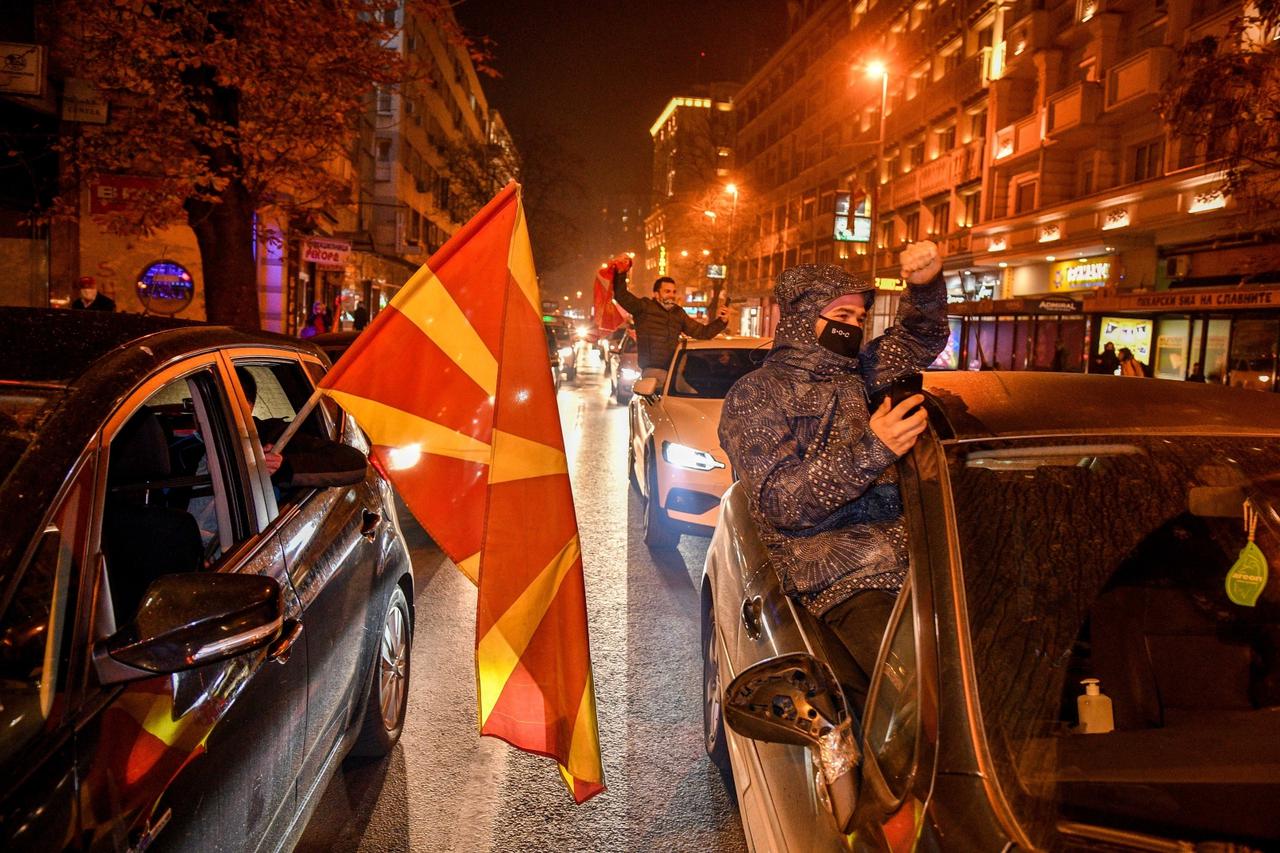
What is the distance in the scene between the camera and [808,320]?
3180 millimetres

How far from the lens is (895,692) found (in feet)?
6.21

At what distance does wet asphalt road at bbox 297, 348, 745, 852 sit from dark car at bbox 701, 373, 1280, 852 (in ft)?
3.71

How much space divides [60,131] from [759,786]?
17.5 m

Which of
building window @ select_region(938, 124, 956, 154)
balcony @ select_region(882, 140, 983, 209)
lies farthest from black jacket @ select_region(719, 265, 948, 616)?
Result: building window @ select_region(938, 124, 956, 154)

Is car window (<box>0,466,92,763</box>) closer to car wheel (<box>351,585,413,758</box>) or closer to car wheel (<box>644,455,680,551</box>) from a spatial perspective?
car wheel (<box>351,585,413,758</box>)

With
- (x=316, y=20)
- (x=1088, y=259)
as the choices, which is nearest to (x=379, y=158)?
(x=1088, y=259)

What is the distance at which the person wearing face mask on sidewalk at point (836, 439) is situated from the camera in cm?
247

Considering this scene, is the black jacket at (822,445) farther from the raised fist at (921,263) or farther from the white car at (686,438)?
the white car at (686,438)

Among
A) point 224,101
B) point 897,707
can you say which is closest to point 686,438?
point 897,707

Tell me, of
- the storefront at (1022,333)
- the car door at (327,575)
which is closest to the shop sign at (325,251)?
the storefront at (1022,333)

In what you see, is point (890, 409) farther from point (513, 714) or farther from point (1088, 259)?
point (1088, 259)

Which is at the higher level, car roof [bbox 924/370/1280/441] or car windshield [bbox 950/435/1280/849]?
car roof [bbox 924/370/1280/441]

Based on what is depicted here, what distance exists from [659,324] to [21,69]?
8.13m

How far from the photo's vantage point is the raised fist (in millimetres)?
2896
